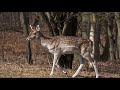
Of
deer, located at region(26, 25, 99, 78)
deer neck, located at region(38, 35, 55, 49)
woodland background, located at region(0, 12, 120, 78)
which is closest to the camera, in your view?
deer, located at region(26, 25, 99, 78)

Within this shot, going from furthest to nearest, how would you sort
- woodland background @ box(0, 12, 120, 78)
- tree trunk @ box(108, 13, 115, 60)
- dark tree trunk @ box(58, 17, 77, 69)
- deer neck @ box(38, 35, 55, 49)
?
tree trunk @ box(108, 13, 115, 60) → dark tree trunk @ box(58, 17, 77, 69) → woodland background @ box(0, 12, 120, 78) → deer neck @ box(38, 35, 55, 49)

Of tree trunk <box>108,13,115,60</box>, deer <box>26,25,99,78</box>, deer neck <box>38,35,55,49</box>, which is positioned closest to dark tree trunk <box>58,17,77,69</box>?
deer neck <box>38,35,55,49</box>

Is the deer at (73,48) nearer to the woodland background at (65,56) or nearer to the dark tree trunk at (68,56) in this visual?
the woodland background at (65,56)

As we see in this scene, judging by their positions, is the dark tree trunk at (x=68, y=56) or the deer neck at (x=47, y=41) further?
the dark tree trunk at (x=68, y=56)

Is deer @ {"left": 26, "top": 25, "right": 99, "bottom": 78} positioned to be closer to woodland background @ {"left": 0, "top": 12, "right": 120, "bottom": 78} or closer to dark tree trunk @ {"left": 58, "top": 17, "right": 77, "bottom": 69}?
woodland background @ {"left": 0, "top": 12, "right": 120, "bottom": 78}

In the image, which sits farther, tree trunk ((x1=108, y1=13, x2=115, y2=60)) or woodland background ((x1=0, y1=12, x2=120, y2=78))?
tree trunk ((x1=108, y1=13, x2=115, y2=60))

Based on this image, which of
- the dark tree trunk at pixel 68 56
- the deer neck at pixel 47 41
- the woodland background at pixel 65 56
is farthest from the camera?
the dark tree trunk at pixel 68 56

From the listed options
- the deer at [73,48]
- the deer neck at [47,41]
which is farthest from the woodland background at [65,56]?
the deer neck at [47,41]

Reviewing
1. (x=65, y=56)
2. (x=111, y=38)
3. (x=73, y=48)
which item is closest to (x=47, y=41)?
(x=73, y=48)

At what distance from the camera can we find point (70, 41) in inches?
343
